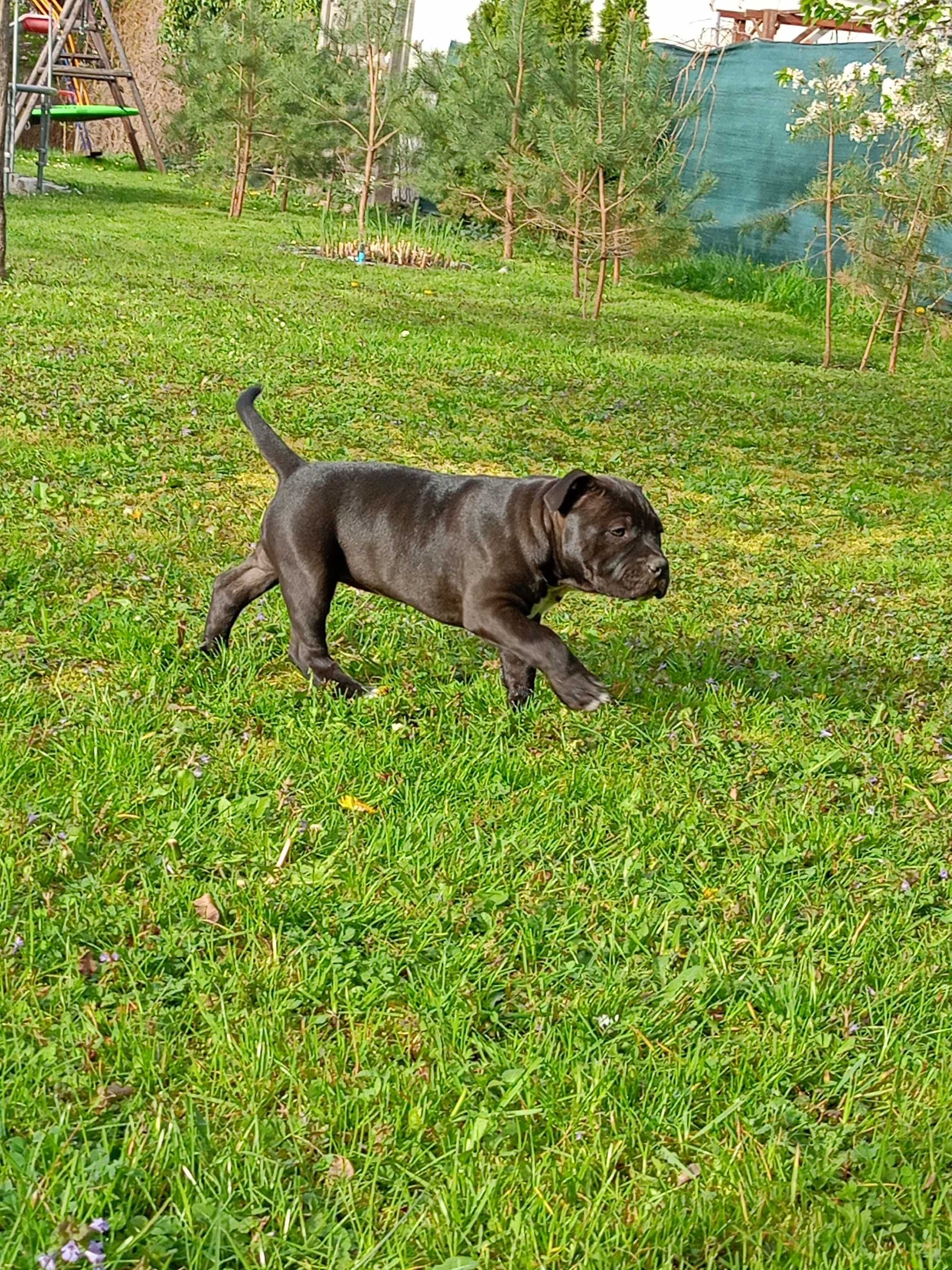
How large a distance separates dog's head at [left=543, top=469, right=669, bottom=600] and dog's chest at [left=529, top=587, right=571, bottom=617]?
0.22 meters

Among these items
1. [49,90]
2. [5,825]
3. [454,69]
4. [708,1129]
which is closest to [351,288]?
[454,69]

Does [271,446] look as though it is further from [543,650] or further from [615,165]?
[615,165]

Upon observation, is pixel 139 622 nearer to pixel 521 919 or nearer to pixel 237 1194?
pixel 521 919

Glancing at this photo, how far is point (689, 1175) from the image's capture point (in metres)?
2.65

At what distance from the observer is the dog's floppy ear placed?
441 centimetres

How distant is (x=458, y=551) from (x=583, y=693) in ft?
2.26

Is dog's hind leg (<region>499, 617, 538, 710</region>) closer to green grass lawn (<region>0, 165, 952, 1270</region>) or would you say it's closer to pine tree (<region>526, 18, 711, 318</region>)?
green grass lawn (<region>0, 165, 952, 1270</region>)

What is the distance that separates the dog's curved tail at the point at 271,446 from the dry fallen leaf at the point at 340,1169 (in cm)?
289

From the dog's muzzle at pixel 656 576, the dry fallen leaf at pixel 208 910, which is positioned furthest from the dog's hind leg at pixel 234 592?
the dry fallen leaf at pixel 208 910

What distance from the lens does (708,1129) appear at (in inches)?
109

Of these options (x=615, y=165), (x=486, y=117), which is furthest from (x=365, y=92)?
(x=615, y=165)

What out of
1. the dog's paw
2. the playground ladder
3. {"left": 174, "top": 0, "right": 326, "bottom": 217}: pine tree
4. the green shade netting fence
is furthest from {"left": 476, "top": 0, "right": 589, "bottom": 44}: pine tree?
the dog's paw

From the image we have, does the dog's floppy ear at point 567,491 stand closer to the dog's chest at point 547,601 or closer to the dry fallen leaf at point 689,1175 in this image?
the dog's chest at point 547,601

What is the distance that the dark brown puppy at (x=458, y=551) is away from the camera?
179 inches
